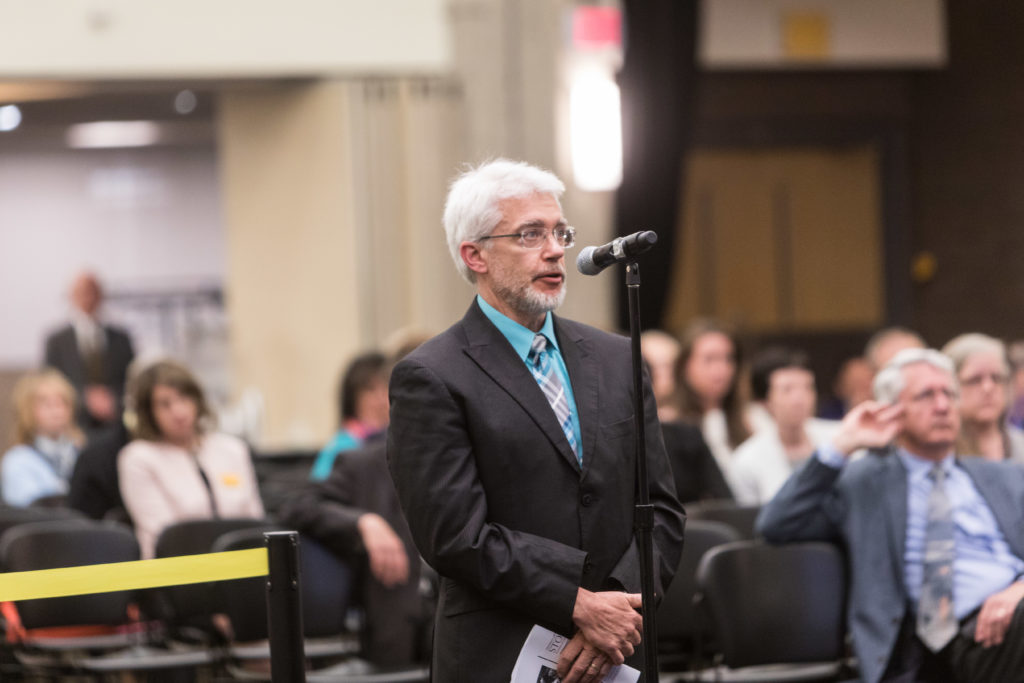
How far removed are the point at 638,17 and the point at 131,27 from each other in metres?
3.12

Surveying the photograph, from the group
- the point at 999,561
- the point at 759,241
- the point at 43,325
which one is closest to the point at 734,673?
the point at 999,561

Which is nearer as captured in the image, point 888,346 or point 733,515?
point 733,515

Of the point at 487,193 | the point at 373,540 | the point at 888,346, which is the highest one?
the point at 487,193

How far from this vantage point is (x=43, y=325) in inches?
488

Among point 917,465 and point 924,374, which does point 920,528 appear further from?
point 924,374

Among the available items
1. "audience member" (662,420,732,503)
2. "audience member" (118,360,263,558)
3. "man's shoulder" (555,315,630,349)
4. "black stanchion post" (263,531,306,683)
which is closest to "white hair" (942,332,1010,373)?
"audience member" (662,420,732,503)

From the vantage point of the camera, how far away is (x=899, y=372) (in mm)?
3891

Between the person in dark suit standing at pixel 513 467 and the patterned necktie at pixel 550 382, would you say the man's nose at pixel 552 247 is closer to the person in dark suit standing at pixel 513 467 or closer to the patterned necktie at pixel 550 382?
the person in dark suit standing at pixel 513 467

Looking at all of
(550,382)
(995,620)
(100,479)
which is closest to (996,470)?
(995,620)

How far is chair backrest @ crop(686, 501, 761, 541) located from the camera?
4.91 meters

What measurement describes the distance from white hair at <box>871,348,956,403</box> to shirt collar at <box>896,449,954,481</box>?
6.9 inches

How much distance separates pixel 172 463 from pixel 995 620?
3.08 metres

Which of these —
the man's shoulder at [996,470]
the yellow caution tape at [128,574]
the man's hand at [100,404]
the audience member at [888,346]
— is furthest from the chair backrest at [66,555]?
the man's hand at [100,404]

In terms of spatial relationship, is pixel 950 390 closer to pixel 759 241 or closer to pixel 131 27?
pixel 131 27
